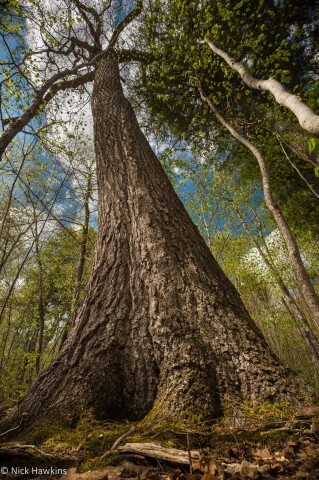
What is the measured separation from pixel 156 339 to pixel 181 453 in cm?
80

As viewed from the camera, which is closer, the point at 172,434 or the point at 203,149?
the point at 172,434

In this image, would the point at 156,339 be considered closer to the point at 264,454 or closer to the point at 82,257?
the point at 264,454

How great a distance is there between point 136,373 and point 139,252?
3.45ft

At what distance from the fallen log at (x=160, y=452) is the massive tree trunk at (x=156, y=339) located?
1.15 feet

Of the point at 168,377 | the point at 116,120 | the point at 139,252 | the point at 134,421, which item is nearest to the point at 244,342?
the point at 168,377

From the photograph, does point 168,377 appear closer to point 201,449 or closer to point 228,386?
point 228,386

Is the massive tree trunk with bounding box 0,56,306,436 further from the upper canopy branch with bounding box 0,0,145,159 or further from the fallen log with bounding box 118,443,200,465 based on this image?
the upper canopy branch with bounding box 0,0,145,159

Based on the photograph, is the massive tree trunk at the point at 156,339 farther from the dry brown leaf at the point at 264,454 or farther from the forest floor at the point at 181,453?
the dry brown leaf at the point at 264,454

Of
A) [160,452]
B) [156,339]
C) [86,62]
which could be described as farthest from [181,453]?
[86,62]

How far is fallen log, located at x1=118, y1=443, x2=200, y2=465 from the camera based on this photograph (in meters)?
1.04

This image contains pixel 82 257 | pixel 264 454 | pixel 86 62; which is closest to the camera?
pixel 264 454

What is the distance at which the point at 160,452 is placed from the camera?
1.09 m

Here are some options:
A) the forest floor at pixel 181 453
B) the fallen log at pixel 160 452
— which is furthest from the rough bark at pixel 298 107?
the fallen log at pixel 160 452

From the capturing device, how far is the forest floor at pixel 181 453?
941mm
